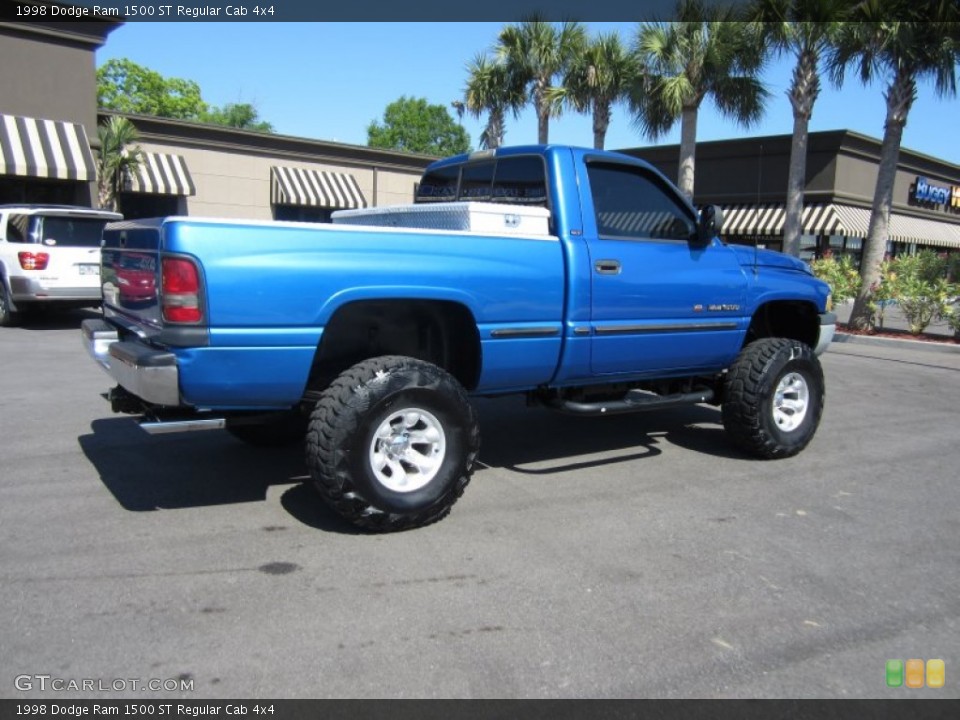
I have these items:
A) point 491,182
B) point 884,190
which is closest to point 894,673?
point 491,182

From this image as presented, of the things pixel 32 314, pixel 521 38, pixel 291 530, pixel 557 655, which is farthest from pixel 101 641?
pixel 521 38

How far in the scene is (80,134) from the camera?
20125mm

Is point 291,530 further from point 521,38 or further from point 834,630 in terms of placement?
point 521,38

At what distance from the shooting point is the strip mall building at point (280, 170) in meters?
19.4

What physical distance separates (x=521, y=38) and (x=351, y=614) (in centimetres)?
2191

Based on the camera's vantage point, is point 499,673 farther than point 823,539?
No

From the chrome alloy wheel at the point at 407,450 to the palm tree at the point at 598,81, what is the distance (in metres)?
17.6

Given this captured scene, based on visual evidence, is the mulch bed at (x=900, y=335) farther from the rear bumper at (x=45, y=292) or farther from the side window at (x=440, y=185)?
the rear bumper at (x=45, y=292)

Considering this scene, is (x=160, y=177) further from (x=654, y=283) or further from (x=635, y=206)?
(x=654, y=283)

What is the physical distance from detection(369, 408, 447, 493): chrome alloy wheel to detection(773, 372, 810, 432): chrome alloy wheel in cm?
300

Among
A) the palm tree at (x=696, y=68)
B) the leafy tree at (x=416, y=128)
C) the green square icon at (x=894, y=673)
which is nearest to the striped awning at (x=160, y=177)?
the palm tree at (x=696, y=68)

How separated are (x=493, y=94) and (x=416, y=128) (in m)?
62.0

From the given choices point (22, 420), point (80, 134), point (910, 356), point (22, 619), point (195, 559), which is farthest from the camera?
point (80, 134)

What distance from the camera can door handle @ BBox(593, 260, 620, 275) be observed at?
16.5 ft
